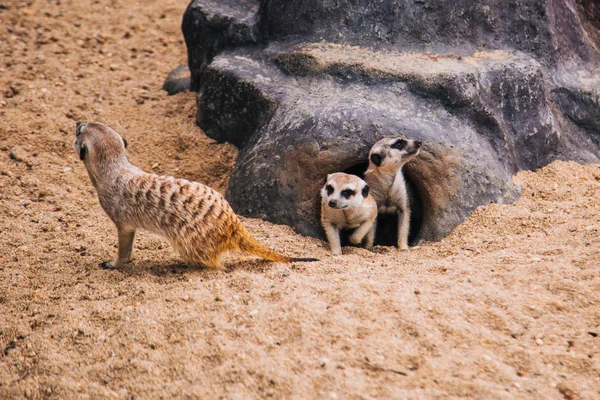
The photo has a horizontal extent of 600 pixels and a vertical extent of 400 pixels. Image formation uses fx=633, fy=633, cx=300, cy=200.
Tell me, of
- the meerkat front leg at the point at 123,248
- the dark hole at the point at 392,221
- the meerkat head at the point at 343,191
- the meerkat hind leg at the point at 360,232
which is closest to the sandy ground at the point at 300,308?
the meerkat front leg at the point at 123,248

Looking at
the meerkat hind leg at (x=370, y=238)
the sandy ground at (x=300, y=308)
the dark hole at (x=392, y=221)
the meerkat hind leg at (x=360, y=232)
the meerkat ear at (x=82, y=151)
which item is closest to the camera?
the sandy ground at (x=300, y=308)

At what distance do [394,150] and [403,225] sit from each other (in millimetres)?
653

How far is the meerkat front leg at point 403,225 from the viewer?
4008mm

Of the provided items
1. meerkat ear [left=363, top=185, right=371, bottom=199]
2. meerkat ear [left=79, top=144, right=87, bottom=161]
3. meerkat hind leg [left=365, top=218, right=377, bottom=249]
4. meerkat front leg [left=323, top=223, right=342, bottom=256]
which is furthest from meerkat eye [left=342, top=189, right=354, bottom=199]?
meerkat ear [left=79, top=144, right=87, bottom=161]

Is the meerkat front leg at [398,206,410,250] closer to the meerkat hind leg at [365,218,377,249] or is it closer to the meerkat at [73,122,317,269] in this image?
the meerkat hind leg at [365,218,377,249]

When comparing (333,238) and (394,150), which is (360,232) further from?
(394,150)

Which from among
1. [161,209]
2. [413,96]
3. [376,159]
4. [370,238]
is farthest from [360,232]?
[161,209]

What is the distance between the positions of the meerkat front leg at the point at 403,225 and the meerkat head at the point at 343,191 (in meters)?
0.40

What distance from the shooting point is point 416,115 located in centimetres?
383

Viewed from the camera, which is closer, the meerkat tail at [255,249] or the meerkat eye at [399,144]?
the meerkat tail at [255,249]

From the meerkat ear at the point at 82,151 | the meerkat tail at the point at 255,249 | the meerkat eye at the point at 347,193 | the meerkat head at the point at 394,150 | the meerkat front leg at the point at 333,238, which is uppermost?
the meerkat head at the point at 394,150

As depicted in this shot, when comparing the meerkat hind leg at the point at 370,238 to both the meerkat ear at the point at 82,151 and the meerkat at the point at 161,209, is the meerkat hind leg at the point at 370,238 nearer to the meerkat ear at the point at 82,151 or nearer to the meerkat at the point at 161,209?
the meerkat at the point at 161,209

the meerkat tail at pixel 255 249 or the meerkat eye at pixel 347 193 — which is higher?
the meerkat eye at pixel 347 193

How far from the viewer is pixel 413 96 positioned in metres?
3.87
